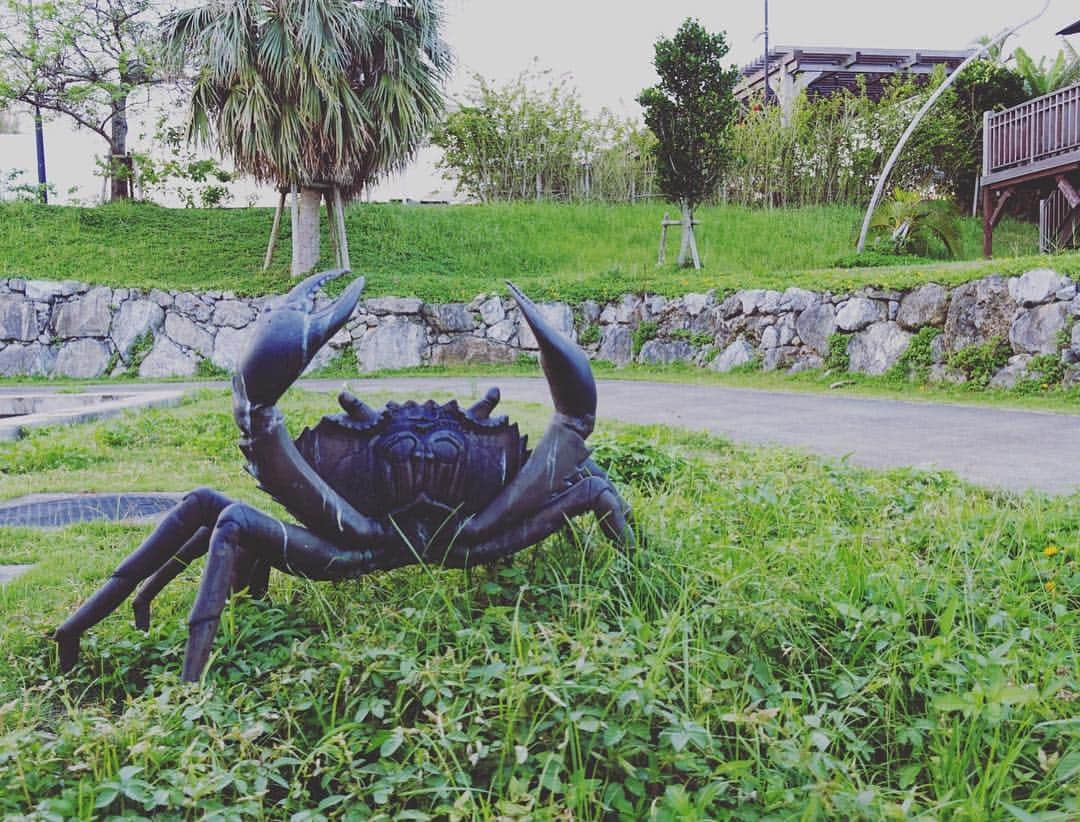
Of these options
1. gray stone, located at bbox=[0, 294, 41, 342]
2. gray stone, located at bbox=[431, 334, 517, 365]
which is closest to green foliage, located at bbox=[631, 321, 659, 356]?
gray stone, located at bbox=[431, 334, 517, 365]

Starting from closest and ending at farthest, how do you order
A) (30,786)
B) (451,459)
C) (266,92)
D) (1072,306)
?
1. (30,786)
2. (451,459)
3. (1072,306)
4. (266,92)

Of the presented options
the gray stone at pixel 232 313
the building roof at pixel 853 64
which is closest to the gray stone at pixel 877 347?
the gray stone at pixel 232 313

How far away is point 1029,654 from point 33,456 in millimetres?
5163

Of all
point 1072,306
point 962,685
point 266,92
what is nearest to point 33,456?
point 962,685

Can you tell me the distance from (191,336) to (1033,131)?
40.9 ft

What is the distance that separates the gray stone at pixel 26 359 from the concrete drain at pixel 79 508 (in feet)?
34.6

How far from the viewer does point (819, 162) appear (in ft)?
60.1

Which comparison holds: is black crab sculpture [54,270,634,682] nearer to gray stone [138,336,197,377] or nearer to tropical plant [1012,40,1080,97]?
gray stone [138,336,197,377]

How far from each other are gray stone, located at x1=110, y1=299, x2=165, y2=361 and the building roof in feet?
47.8

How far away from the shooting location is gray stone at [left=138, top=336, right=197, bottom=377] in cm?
1312

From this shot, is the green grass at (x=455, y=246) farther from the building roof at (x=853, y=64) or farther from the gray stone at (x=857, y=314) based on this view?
the building roof at (x=853, y=64)

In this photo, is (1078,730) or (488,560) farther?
(488,560)

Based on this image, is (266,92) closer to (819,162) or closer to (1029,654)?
(819,162)

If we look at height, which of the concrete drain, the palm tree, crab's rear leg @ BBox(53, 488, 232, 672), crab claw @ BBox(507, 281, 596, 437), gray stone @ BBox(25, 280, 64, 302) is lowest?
the concrete drain
